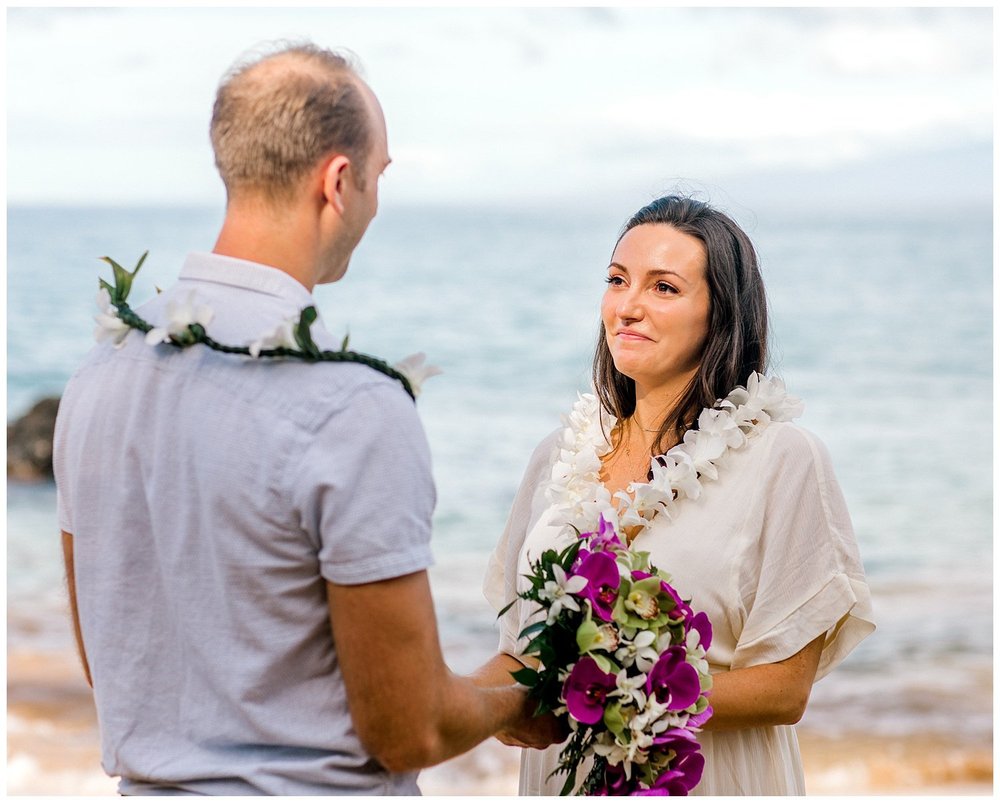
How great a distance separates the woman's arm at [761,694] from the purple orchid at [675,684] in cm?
31

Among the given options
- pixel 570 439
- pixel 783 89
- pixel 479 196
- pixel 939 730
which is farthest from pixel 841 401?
pixel 570 439

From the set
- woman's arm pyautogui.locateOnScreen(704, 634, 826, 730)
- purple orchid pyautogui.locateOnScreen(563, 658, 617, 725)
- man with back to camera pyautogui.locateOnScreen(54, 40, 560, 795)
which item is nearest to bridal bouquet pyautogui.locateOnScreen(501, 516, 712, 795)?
purple orchid pyautogui.locateOnScreen(563, 658, 617, 725)

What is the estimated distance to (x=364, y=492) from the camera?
1.62m

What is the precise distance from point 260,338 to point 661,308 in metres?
1.29

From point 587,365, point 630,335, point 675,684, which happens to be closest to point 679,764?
point 675,684

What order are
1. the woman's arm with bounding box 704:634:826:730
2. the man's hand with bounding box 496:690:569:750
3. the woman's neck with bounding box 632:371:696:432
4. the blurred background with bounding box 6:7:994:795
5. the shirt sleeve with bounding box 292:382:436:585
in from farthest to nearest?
1. the blurred background with bounding box 6:7:994:795
2. the woman's neck with bounding box 632:371:696:432
3. the woman's arm with bounding box 704:634:826:730
4. the man's hand with bounding box 496:690:569:750
5. the shirt sleeve with bounding box 292:382:436:585

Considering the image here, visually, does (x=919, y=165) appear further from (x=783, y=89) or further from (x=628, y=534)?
(x=628, y=534)

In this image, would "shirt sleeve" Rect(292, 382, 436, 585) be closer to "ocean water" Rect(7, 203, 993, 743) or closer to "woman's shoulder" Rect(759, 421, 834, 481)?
"woman's shoulder" Rect(759, 421, 834, 481)

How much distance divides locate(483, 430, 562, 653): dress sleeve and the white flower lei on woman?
0.15 metres

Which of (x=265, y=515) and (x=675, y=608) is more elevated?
(x=265, y=515)

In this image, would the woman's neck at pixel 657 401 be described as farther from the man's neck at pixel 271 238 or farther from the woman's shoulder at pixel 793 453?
the man's neck at pixel 271 238

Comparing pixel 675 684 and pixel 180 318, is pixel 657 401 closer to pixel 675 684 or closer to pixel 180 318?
pixel 675 684

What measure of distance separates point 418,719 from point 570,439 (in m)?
1.36

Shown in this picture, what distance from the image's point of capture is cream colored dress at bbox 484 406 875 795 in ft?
8.34
